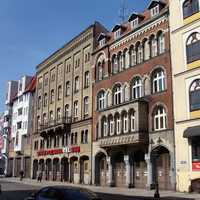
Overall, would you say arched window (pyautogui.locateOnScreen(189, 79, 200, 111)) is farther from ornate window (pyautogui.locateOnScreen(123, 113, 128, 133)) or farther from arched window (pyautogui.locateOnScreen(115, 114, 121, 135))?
arched window (pyautogui.locateOnScreen(115, 114, 121, 135))

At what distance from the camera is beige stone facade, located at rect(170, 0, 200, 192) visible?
101 ft

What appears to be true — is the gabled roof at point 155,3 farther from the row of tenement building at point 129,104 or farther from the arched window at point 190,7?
the arched window at point 190,7

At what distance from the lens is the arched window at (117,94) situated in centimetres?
4177

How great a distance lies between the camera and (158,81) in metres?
36.3

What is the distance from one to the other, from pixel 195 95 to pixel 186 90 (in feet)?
3.81

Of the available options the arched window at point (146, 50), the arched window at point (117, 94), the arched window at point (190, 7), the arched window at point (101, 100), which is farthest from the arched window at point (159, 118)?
the arched window at point (101, 100)

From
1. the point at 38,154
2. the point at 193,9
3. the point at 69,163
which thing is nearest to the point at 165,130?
the point at 193,9

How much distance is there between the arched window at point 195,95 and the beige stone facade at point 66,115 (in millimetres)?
17544

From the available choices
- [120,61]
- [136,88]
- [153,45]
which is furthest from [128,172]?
[153,45]

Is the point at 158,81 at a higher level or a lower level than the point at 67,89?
lower

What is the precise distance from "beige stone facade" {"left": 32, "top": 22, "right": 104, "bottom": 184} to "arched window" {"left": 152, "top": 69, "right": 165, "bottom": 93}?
1270 cm

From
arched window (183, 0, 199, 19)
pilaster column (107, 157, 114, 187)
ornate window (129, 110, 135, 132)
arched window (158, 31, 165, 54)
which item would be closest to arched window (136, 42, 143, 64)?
arched window (158, 31, 165, 54)

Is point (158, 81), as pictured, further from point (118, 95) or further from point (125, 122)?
point (118, 95)

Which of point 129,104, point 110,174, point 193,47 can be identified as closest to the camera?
point 193,47
